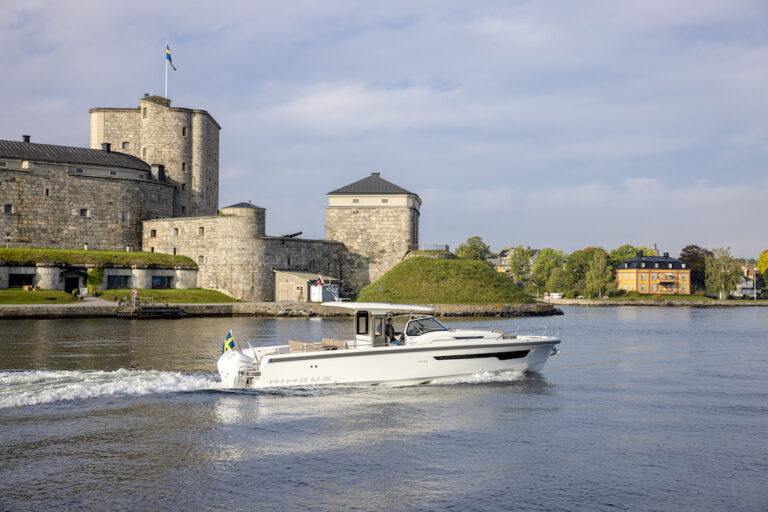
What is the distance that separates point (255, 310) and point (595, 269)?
258 ft

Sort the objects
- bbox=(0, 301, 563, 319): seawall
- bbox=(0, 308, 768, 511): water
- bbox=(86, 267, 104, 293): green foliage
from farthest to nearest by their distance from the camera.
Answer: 1. bbox=(86, 267, 104, 293): green foliage
2. bbox=(0, 301, 563, 319): seawall
3. bbox=(0, 308, 768, 511): water

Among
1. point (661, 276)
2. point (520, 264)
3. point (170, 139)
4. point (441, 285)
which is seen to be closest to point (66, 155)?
point (170, 139)

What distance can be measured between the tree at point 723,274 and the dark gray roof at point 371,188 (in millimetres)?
75922

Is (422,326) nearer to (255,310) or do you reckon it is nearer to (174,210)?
(255,310)

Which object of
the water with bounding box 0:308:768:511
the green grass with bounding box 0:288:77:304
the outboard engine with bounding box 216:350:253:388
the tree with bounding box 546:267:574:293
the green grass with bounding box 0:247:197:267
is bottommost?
the water with bounding box 0:308:768:511

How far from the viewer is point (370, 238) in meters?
75.3

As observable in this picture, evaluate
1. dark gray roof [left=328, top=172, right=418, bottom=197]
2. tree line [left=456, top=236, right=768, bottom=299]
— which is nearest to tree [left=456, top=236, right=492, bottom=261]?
tree line [left=456, top=236, right=768, bottom=299]

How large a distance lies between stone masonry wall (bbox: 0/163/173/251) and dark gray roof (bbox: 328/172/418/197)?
21.2 meters

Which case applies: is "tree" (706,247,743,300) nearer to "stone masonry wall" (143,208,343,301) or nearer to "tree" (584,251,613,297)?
"tree" (584,251,613,297)

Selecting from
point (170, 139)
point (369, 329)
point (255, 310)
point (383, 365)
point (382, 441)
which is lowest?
point (382, 441)

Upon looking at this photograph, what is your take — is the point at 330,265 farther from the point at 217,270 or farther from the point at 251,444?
the point at 251,444

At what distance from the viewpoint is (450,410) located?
701 inches

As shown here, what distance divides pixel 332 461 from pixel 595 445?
5.95m

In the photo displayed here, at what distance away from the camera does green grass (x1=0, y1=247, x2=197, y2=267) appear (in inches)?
2373
